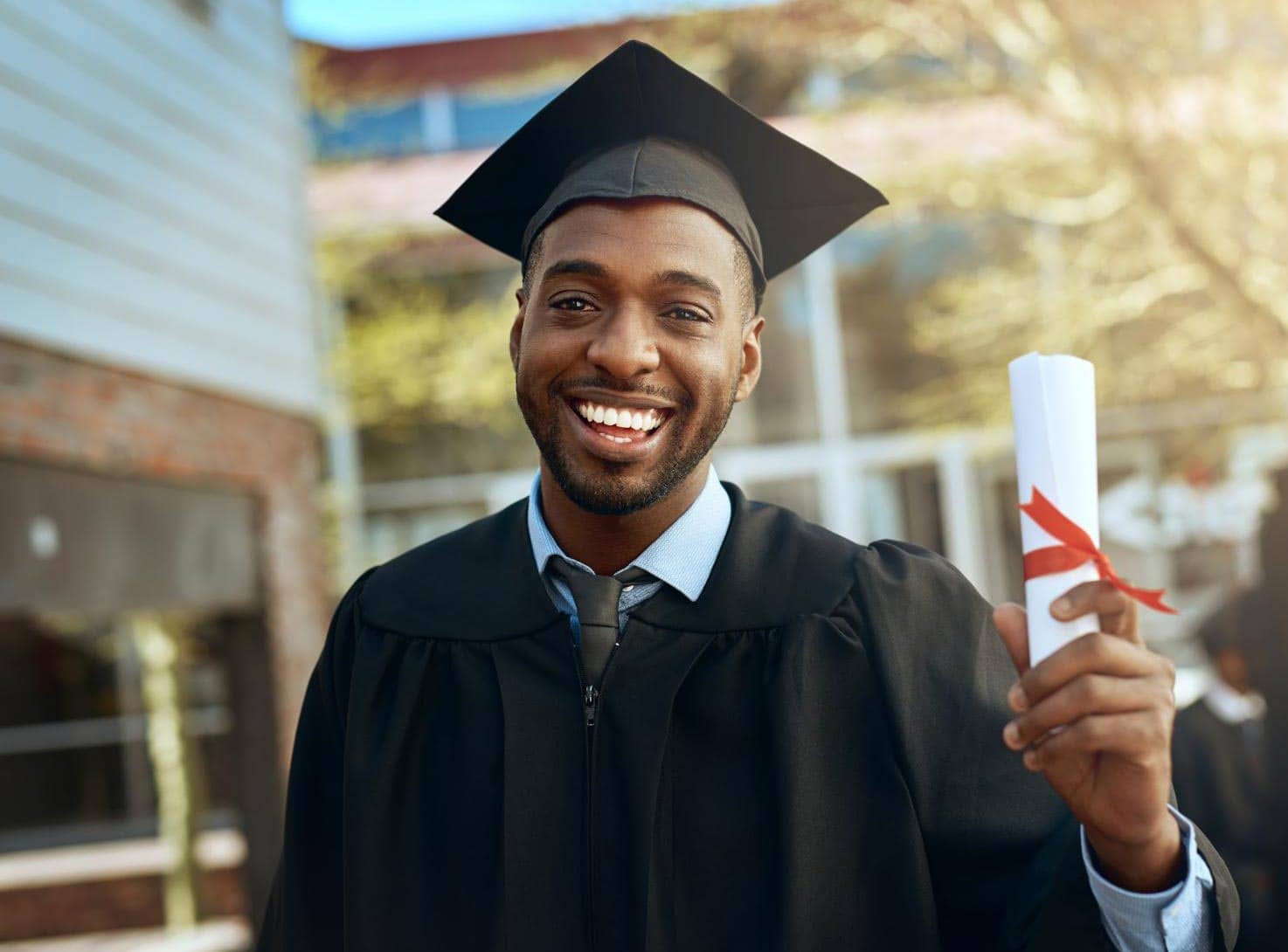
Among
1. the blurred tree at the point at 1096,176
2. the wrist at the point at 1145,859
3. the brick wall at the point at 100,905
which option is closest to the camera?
the wrist at the point at 1145,859

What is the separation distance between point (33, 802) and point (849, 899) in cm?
1012

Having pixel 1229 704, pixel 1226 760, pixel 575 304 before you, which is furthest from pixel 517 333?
pixel 1229 704

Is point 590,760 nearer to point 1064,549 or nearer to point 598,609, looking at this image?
point 598,609

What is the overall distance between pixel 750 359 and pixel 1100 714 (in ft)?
2.97

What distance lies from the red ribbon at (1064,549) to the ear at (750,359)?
735 millimetres

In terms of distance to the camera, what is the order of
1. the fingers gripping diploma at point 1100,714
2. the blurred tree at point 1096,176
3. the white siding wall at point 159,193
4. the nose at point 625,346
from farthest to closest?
the blurred tree at point 1096,176, the white siding wall at point 159,193, the nose at point 625,346, the fingers gripping diploma at point 1100,714

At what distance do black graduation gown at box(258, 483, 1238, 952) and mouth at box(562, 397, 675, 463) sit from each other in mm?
199

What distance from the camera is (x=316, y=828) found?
2.06 metres

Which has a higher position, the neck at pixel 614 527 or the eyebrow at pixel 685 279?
the eyebrow at pixel 685 279

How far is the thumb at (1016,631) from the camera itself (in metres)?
1.41

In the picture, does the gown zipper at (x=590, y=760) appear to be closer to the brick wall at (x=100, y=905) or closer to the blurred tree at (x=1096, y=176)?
the blurred tree at (x=1096, y=176)

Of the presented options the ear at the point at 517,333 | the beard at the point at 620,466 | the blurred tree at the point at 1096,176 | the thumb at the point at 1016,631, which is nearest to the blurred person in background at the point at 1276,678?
the beard at the point at 620,466

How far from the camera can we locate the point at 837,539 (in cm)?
205

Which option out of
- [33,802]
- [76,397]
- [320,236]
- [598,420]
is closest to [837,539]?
[598,420]
